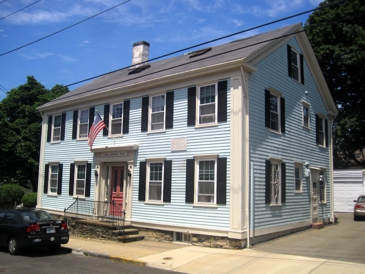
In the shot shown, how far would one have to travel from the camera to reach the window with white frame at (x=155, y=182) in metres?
14.9

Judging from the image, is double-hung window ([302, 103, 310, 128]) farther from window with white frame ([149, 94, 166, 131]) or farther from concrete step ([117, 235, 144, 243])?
concrete step ([117, 235, 144, 243])

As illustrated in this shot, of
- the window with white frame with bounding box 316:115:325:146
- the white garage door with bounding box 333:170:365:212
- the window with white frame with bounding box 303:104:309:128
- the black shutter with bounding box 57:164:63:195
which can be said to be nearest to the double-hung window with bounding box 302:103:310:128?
the window with white frame with bounding box 303:104:309:128

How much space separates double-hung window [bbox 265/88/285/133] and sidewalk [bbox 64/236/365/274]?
17.1ft

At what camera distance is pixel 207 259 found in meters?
10.8

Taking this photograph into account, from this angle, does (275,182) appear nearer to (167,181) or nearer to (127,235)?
(167,181)

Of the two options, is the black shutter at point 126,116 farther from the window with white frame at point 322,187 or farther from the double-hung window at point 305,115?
the window with white frame at point 322,187

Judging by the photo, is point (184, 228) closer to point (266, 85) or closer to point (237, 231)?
point (237, 231)

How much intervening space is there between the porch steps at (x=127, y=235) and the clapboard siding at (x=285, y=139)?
187 inches

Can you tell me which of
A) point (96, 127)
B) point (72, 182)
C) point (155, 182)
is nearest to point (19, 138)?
point (72, 182)

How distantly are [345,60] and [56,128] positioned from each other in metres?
20.8

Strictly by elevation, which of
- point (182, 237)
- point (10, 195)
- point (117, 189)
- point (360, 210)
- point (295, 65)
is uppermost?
point (295, 65)

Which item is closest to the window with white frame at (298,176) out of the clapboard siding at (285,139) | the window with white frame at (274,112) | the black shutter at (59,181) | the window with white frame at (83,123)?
the clapboard siding at (285,139)

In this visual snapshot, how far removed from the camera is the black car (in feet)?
37.7

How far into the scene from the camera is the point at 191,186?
1362 centimetres
